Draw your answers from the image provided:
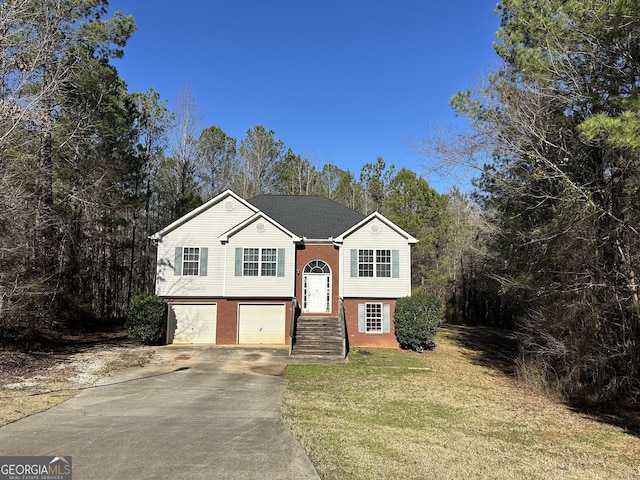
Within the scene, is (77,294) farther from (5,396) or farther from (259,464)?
(259,464)

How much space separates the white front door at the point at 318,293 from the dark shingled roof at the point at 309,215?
201 cm

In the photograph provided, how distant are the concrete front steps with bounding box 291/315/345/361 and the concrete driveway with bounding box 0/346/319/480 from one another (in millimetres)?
4050

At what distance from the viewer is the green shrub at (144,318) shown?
1731 centimetres

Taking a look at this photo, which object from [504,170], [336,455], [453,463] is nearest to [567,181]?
[504,170]

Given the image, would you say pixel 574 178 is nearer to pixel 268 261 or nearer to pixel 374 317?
pixel 374 317

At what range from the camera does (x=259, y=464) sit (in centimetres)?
555

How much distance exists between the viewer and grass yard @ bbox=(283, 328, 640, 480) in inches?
228

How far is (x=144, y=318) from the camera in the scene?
1733cm

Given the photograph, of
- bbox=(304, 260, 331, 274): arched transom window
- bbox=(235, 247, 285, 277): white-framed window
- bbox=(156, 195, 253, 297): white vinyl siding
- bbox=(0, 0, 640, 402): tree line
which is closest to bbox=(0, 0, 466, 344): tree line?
bbox=(0, 0, 640, 402): tree line

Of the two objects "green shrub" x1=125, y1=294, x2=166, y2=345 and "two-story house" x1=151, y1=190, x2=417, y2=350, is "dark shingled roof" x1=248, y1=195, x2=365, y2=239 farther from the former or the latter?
"green shrub" x1=125, y1=294, x2=166, y2=345

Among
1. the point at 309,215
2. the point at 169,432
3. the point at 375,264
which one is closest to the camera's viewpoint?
the point at 169,432

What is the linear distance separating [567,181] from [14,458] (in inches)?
495

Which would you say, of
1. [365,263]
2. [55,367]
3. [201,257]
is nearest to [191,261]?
[201,257]

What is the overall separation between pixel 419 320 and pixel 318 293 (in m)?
4.89
